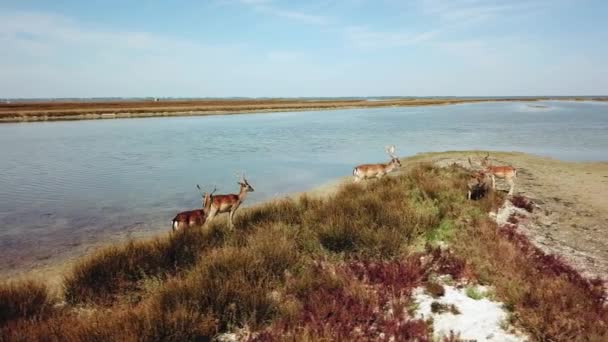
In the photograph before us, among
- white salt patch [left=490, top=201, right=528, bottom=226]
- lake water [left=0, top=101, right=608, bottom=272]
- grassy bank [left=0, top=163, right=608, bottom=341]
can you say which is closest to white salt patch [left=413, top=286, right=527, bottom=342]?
grassy bank [left=0, top=163, right=608, bottom=341]

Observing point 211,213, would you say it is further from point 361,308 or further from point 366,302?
point 361,308

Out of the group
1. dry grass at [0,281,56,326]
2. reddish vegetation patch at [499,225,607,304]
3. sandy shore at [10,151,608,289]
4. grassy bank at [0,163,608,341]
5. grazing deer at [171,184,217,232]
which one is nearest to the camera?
grassy bank at [0,163,608,341]

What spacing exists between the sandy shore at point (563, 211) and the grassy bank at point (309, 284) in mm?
867

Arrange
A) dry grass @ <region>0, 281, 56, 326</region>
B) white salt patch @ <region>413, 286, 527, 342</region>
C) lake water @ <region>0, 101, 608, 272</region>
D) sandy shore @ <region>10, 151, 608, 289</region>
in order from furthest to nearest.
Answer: lake water @ <region>0, 101, 608, 272</region> → sandy shore @ <region>10, 151, 608, 289</region> → dry grass @ <region>0, 281, 56, 326</region> → white salt patch @ <region>413, 286, 527, 342</region>

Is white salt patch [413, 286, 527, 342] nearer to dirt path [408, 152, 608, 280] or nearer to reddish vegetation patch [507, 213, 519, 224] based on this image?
dirt path [408, 152, 608, 280]

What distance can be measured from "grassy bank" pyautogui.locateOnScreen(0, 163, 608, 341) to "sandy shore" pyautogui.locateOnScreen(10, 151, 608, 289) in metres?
0.87

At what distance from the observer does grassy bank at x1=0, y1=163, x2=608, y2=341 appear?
4715mm

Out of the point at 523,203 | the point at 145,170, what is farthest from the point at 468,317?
the point at 145,170

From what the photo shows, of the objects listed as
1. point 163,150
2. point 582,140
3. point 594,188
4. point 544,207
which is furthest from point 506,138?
point 163,150

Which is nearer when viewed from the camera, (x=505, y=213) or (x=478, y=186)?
(x=505, y=213)

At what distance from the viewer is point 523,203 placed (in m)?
11.8

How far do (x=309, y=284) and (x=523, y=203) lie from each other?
8.75 metres

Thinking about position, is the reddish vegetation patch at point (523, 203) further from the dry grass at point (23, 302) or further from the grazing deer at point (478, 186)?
the dry grass at point (23, 302)

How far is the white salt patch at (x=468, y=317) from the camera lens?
4934 mm
